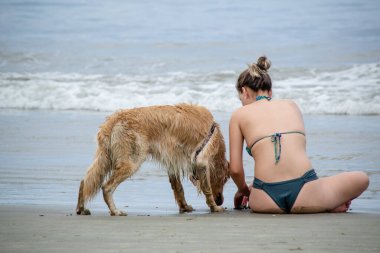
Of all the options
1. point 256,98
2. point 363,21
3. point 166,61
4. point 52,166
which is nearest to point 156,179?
point 52,166

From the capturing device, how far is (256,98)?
20.0 ft

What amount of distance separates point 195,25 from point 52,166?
19825mm

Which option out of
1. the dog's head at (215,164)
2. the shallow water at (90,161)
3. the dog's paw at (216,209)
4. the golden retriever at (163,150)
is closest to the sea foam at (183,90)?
the shallow water at (90,161)

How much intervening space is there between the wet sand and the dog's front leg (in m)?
0.43

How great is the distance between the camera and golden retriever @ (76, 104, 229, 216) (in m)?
6.14

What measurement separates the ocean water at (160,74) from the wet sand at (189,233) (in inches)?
34.2

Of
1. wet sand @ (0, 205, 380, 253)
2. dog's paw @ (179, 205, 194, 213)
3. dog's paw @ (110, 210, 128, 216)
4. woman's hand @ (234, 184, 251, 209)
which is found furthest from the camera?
dog's paw @ (179, 205, 194, 213)

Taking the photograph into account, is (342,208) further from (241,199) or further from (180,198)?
(180,198)

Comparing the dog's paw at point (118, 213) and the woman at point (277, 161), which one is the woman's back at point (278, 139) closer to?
the woman at point (277, 161)

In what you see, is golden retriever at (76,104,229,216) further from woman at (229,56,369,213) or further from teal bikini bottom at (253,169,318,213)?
teal bikini bottom at (253,169,318,213)

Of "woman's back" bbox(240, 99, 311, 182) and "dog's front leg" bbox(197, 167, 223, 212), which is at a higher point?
"woman's back" bbox(240, 99, 311, 182)

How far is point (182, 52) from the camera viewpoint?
74.4 ft

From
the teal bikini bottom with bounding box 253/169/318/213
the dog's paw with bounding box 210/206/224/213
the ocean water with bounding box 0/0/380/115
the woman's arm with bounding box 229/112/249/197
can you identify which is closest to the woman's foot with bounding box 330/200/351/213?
the teal bikini bottom with bounding box 253/169/318/213

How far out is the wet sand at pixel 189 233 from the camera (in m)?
4.38
